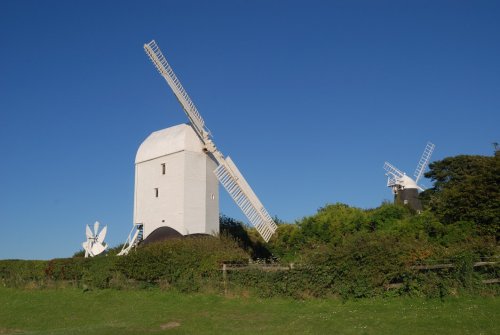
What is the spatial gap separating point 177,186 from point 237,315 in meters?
14.0

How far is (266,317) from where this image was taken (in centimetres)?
1678

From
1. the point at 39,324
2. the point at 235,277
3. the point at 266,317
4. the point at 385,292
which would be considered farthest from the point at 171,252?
the point at 385,292

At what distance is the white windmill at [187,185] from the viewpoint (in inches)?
1196

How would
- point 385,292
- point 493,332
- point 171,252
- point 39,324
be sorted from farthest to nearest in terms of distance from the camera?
point 171,252 < point 39,324 < point 385,292 < point 493,332

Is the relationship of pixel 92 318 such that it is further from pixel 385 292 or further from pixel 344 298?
pixel 385 292

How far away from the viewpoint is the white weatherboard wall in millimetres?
30266

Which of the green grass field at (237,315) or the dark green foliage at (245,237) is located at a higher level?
the dark green foliage at (245,237)

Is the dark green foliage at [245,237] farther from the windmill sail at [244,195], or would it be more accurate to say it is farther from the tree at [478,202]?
the tree at [478,202]

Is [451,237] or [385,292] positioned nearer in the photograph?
[385,292]

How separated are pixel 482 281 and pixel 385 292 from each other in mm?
2980

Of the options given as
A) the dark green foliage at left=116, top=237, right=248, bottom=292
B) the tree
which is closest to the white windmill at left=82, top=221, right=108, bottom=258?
the dark green foliage at left=116, top=237, right=248, bottom=292

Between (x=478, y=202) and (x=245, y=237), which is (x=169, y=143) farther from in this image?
(x=478, y=202)

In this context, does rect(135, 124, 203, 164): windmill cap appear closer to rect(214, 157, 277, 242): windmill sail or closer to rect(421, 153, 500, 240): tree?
rect(214, 157, 277, 242): windmill sail

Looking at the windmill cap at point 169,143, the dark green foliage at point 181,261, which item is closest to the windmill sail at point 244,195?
the windmill cap at point 169,143
